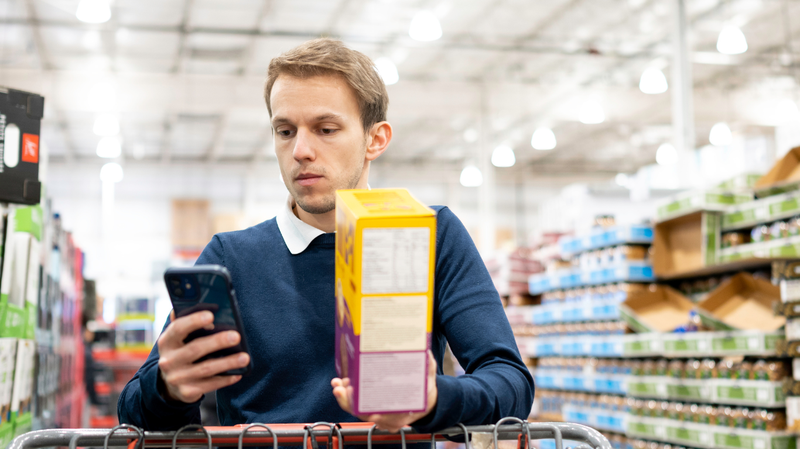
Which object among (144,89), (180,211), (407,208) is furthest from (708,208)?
(180,211)

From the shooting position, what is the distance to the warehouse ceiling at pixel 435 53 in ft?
37.8

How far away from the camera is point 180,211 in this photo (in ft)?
61.4

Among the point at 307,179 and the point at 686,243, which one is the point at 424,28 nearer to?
the point at 686,243

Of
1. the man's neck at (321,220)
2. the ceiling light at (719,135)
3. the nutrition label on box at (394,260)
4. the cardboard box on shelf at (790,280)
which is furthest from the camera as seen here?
the ceiling light at (719,135)

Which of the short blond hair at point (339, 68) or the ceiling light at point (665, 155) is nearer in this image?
the short blond hair at point (339, 68)

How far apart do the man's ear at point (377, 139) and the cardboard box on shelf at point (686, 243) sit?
3223 mm

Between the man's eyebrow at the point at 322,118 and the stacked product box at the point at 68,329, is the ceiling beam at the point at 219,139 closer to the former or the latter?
the stacked product box at the point at 68,329

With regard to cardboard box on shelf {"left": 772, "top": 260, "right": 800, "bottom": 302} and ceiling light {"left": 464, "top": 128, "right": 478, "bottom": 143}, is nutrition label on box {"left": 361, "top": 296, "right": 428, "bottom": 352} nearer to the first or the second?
cardboard box on shelf {"left": 772, "top": 260, "right": 800, "bottom": 302}

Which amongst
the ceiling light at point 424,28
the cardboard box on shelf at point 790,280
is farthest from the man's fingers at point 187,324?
the ceiling light at point 424,28

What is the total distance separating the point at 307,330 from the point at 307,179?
29cm

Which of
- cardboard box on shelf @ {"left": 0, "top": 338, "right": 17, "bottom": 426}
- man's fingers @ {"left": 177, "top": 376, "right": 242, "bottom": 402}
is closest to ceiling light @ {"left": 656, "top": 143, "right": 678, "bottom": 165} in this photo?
cardboard box on shelf @ {"left": 0, "top": 338, "right": 17, "bottom": 426}

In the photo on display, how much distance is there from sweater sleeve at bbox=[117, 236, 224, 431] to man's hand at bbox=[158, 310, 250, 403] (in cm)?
6

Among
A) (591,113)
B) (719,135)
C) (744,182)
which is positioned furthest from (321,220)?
(719,135)

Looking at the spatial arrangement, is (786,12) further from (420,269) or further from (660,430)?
(420,269)
